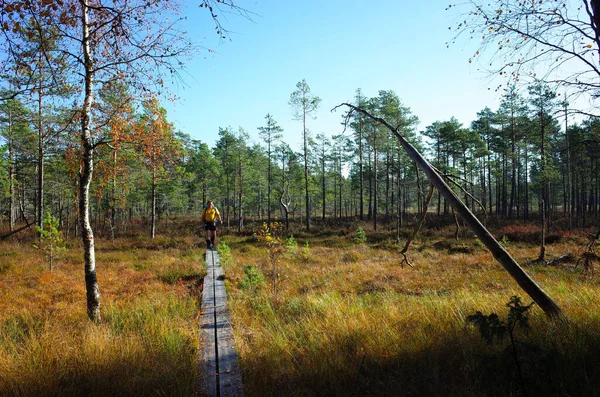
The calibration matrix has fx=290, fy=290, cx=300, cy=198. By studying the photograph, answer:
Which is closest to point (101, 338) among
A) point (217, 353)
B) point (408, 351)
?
point (217, 353)

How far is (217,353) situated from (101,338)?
143 cm

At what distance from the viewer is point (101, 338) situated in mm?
3543

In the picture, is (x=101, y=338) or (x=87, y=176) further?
(x=87, y=176)

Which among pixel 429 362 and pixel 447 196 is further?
pixel 447 196

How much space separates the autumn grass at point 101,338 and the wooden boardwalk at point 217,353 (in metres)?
0.15

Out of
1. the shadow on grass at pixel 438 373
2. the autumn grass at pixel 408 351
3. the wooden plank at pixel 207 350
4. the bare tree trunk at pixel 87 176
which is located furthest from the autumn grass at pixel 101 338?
the shadow on grass at pixel 438 373

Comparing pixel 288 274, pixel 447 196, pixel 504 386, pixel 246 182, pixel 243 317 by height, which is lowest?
pixel 288 274

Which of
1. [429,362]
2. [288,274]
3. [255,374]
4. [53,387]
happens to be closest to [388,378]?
[429,362]

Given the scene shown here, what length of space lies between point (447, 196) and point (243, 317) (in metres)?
3.88

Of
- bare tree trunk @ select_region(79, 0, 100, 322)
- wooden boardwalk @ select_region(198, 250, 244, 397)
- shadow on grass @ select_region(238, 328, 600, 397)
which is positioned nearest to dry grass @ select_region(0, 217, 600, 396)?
shadow on grass @ select_region(238, 328, 600, 397)

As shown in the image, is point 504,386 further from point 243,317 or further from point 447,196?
point 243,317

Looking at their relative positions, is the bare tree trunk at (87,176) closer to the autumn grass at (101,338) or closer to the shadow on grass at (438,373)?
the autumn grass at (101,338)

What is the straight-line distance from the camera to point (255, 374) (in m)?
2.97

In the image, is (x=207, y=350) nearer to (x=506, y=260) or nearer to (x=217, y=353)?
(x=217, y=353)
